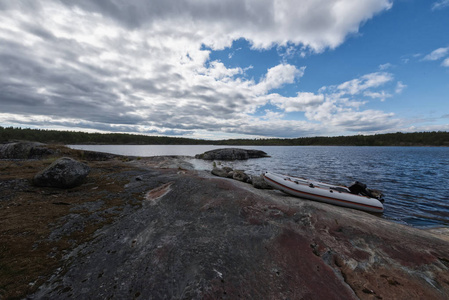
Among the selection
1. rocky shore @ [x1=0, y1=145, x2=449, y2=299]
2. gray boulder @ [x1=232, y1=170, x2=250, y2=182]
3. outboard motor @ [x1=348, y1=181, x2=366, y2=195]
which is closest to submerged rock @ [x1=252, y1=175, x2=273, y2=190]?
gray boulder @ [x1=232, y1=170, x2=250, y2=182]

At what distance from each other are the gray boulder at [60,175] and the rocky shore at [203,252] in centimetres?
79

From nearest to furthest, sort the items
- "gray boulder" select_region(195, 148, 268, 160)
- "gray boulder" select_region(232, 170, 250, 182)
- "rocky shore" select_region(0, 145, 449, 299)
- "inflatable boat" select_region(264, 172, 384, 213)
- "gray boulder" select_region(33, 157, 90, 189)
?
"rocky shore" select_region(0, 145, 449, 299) → "gray boulder" select_region(33, 157, 90, 189) → "inflatable boat" select_region(264, 172, 384, 213) → "gray boulder" select_region(232, 170, 250, 182) → "gray boulder" select_region(195, 148, 268, 160)

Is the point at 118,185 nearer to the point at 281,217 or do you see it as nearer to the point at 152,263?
the point at 152,263

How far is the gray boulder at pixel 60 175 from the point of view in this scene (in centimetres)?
884

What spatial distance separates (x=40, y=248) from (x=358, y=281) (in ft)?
26.2

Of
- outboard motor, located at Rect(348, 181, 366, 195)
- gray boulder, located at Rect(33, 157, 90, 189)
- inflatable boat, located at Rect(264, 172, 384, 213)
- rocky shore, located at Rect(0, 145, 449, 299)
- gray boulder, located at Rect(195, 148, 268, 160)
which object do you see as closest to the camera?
rocky shore, located at Rect(0, 145, 449, 299)

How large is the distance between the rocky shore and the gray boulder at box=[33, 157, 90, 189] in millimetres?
794

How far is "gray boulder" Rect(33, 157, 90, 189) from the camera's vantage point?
348 inches

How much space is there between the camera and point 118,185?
10.5 metres

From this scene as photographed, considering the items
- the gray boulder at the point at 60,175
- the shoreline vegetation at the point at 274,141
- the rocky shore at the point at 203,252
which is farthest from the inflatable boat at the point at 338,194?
the shoreline vegetation at the point at 274,141

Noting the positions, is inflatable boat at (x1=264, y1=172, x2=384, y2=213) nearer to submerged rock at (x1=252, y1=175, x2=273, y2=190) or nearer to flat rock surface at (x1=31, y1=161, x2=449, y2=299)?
submerged rock at (x1=252, y1=175, x2=273, y2=190)

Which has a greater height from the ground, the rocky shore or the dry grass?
the dry grass

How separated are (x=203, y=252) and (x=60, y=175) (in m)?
9.25

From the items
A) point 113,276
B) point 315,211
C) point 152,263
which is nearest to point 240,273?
point 152,263
